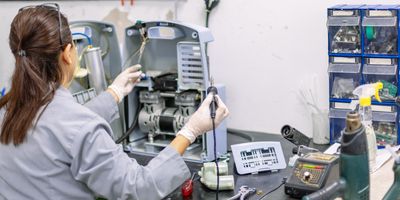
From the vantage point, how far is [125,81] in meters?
1.99

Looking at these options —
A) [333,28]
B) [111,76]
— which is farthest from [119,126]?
[333,28]

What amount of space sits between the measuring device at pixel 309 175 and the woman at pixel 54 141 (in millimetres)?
355

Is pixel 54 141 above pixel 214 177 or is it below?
above

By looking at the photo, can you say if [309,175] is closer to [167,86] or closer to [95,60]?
[167,86]

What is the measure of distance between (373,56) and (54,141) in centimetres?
116

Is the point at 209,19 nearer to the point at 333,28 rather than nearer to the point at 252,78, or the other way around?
the point at 252,78

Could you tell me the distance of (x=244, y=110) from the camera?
93.8 inches

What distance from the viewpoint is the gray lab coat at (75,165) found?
4.32 ft

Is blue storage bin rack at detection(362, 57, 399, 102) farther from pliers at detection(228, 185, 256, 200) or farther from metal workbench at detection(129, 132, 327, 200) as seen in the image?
pliers at detection(228, 185, 256, 200)

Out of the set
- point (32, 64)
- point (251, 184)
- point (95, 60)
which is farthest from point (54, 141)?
point (95, 60)

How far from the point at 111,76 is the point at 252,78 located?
611 mm

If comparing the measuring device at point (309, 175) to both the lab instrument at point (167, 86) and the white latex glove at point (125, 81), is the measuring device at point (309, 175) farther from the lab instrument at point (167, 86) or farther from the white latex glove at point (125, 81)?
the white latex glove at point (125, 81)

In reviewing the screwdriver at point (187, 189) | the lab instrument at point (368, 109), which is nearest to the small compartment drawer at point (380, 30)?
the lab instrument at point (368, 109)

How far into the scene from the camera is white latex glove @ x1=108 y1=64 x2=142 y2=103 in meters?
1.98
